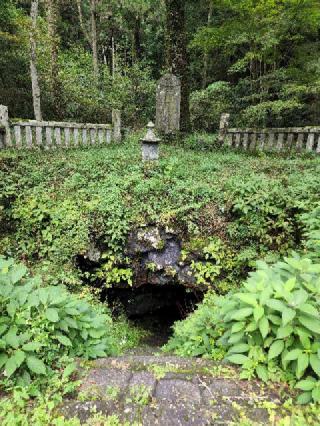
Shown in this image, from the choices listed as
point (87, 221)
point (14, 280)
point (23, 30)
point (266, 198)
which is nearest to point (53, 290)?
point (14, 280)

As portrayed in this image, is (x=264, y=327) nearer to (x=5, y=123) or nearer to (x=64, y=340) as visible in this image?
(x=64, y=340)

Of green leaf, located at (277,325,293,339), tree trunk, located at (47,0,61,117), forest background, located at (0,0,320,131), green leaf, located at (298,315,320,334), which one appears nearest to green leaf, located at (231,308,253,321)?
green leaf, located at (277,325,293,339)

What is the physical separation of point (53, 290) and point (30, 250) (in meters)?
3.14

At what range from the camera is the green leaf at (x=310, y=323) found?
2.25 m

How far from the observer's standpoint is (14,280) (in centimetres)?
293

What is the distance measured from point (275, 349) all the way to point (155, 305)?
491cm

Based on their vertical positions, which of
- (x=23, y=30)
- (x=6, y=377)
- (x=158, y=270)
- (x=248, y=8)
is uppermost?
(x=248, y=8)

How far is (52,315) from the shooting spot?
2664mm

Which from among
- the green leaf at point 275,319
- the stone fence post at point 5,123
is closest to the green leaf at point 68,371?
the green leaf at point 275,319

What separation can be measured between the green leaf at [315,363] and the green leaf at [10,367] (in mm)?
2059

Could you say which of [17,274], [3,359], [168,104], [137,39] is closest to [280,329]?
[3,359]

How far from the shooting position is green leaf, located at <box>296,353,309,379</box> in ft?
7.33

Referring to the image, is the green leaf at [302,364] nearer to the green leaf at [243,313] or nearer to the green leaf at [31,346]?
the green leaf at [243,313]

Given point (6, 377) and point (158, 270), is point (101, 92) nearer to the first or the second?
point (158, 270)
